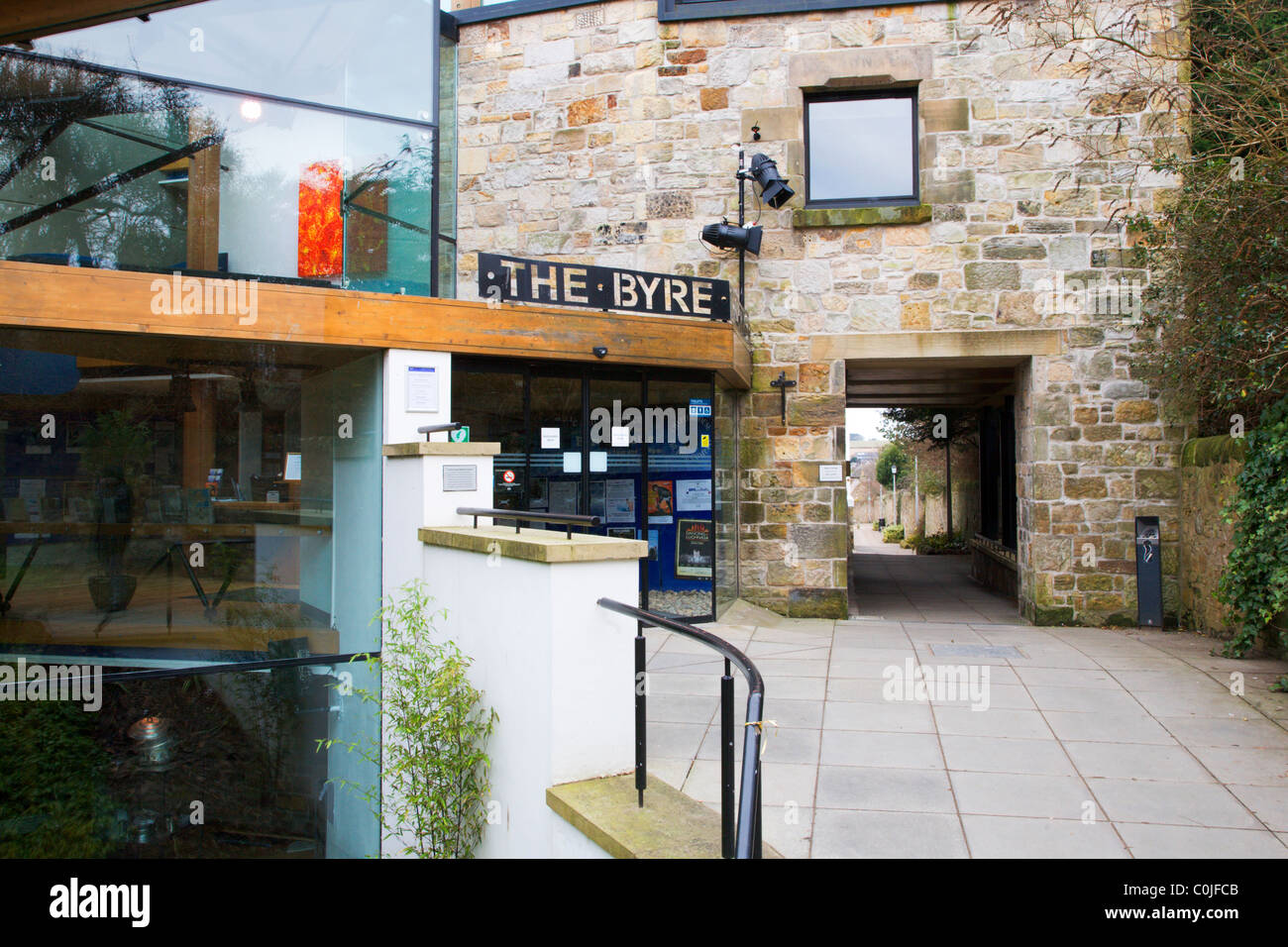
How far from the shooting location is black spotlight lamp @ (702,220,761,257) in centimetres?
845

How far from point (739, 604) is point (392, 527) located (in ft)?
13.3

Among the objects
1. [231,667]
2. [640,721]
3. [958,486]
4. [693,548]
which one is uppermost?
[958,486]

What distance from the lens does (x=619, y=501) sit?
7.86 metres

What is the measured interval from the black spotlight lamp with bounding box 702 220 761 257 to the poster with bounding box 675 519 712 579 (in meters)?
2.72

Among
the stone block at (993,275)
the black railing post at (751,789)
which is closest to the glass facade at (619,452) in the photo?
the stone block at (993,275)

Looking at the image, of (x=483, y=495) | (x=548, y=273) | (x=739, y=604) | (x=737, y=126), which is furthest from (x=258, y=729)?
(x=737, y=126)

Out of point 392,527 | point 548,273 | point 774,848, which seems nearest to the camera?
point 774,848

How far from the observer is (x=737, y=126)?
348 inches

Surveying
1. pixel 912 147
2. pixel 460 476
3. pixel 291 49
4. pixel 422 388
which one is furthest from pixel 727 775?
pixel 912 147

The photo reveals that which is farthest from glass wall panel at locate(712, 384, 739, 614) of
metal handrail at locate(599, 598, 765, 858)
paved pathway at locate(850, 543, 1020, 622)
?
metal handrail at locate(599, 598, 765, 858)

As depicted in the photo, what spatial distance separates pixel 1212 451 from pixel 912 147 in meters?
3.98

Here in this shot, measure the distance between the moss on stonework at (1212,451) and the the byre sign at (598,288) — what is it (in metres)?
4.28

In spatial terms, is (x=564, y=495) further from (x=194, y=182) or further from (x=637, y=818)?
(x=637, y=818)
